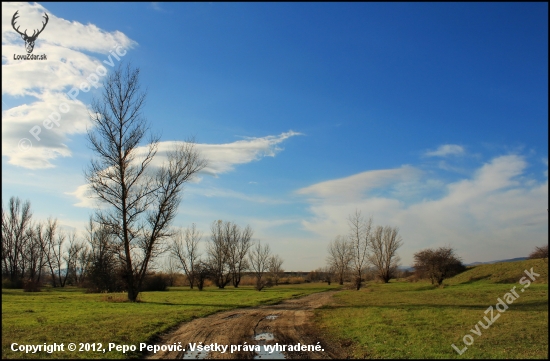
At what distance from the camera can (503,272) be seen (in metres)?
29.8

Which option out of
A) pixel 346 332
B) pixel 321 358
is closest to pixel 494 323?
pixel 346 332

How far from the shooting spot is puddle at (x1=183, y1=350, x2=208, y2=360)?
8.99 meters

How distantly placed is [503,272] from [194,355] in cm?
3051

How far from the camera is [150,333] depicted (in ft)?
38.7

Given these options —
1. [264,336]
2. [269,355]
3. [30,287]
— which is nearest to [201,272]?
[30,287]

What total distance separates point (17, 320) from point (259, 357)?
36.2 feet

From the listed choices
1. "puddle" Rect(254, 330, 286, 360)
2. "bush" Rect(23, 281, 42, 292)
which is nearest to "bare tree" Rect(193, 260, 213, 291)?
"bush" Rect(23, 281, 42, 292)

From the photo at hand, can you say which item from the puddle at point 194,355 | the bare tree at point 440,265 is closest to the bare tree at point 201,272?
the bare tree at point 440,265

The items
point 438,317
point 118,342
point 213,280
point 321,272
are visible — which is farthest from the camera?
point 321,272

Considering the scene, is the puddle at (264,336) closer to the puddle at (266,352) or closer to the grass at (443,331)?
the puddle at (266,352)

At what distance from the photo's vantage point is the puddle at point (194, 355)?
29.5 ft

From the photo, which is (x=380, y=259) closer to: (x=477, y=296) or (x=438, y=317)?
(x=477, y=296)

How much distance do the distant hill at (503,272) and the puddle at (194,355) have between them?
1850cm
